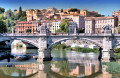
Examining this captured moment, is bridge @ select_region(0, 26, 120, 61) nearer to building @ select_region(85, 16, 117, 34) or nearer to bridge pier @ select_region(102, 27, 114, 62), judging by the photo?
bridge pier @ select_region(102, 27, 114, 62)

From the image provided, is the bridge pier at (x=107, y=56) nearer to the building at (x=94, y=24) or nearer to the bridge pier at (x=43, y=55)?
the bridge pier at (x=43, y=55)

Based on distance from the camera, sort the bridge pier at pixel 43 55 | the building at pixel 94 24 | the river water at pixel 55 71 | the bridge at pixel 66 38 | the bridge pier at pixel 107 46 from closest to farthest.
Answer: the river water at pixel 55 71, the bridge pier at pixel 107 46, the bridge at pixel 66 38, the bridge pier at pixel 43 55, the building at pixel 94 24

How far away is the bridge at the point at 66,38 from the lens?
30859 millimetres

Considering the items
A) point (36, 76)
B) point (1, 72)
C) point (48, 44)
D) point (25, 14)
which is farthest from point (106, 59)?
point (25, 14)

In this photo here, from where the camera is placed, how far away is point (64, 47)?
54.4 meters

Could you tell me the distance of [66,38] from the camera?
104 ft

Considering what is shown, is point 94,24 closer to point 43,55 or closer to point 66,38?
point 66,38

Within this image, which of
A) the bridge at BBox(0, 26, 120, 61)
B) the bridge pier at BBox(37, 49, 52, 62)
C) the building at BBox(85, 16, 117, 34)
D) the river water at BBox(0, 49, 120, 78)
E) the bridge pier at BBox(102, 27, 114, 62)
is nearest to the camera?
the river water at BBox(0, 49, 120, 78)

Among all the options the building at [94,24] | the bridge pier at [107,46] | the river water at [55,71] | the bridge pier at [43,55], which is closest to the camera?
the river water at [55,71]

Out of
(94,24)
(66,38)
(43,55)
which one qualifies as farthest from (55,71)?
(94,24)

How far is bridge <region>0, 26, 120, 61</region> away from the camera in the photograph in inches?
1215

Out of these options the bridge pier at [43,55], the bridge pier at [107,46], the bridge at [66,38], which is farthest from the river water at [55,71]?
the bridge pier at [107,46]

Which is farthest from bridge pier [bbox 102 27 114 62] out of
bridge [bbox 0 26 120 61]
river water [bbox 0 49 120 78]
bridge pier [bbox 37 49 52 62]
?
bridge pier [bbox 37 49 52 62]

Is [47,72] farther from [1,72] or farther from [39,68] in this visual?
[1,72]
